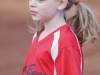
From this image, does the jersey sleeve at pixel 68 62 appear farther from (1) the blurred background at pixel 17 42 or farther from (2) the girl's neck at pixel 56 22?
(1) the blurred background at pixel 17 42

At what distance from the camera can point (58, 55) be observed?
2.43m

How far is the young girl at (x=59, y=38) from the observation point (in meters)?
2.42

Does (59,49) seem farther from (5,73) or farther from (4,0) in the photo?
(4,0)

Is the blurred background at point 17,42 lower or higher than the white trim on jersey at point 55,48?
lower

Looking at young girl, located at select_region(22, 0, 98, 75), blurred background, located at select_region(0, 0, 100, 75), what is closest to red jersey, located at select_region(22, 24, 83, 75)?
young girl, located at select_region(22, 0, 98, 75)

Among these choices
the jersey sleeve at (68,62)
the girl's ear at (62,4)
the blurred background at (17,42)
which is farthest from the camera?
the blurred background at (17,42)

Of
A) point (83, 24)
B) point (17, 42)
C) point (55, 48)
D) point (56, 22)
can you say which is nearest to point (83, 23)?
point (83, 24)

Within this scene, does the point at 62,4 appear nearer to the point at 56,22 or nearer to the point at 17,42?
the point at 56,22

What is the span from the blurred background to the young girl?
2.31 m

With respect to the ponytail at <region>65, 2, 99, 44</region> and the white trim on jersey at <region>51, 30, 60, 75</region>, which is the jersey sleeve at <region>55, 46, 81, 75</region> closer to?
the white trim on jersey at <region>51, 30, 60, 75</region>

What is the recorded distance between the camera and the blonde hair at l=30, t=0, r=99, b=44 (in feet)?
8.85

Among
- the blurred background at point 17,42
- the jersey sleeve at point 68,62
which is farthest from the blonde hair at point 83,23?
the blurred background at point 17,42

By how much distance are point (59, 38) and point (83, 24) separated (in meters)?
0.29

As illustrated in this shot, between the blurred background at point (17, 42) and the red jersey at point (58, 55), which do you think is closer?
the red jersey at point (58, 55)
